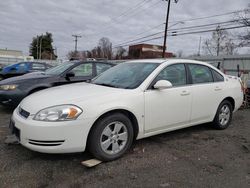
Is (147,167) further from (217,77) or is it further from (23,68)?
(23,68)

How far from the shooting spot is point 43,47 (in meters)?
74.0

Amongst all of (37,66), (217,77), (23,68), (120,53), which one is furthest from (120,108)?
(120,53)

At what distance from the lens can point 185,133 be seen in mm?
4938

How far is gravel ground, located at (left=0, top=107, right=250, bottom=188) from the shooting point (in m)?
2.95

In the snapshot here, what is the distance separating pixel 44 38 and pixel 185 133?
251ft

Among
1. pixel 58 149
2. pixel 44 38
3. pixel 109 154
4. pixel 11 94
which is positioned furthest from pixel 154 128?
pixel 44 38

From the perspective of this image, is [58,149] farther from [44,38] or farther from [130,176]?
[44,38]

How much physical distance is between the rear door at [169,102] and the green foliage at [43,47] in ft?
238

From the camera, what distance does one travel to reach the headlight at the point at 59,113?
3.12 metres

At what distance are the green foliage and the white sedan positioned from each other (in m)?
72.4

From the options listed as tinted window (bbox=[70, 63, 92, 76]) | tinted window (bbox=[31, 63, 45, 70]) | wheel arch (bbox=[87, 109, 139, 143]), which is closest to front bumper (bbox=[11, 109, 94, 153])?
wheel arch (bbox=[87, 109, 139, 143])

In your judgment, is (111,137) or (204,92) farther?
(204,92)

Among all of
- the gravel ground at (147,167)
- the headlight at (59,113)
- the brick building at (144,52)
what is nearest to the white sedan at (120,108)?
the headlight at (59,113)

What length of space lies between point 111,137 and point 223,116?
9.69 feet
